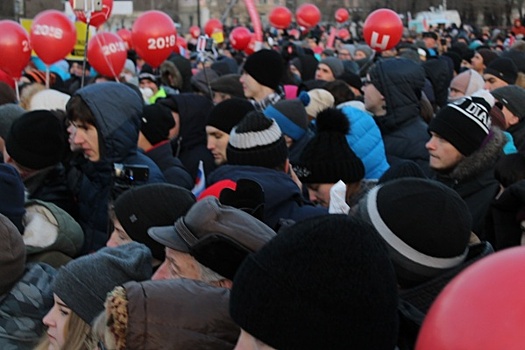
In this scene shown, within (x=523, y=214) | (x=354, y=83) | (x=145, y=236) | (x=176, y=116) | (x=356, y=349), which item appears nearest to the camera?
(x=356, y=349)

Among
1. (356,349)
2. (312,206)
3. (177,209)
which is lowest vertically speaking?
(312,206)

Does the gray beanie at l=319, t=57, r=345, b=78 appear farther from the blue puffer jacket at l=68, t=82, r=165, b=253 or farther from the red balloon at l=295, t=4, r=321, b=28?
the red balloon at l=295, t=4, r=321, b=28

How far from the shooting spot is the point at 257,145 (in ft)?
12.5

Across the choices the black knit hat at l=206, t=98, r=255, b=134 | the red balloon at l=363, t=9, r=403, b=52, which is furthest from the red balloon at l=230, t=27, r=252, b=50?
the black knit hat at l=206, t=98, r=255, b=134

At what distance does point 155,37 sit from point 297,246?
7.22 m

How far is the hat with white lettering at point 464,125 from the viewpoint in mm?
3572

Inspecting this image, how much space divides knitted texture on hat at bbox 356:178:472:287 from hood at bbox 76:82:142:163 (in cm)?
207

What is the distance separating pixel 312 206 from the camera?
3.65 m

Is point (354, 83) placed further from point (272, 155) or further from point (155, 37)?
point (272, 155)

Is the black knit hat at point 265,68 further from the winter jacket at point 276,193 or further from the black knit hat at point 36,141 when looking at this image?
the winter jacket at point 276,193

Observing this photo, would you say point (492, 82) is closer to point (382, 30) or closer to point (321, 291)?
Result: point (382, 30)

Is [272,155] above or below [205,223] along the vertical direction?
below

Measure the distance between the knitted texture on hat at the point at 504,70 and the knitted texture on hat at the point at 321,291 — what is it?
21.3 feet

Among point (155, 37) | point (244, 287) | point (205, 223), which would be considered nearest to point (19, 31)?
point (155, 37)
